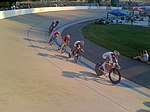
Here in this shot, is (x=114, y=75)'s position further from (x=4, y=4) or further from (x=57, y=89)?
(x=4, y=4)

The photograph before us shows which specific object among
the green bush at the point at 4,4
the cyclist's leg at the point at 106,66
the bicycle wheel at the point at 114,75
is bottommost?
the bicycle wheel at the point at 114,75

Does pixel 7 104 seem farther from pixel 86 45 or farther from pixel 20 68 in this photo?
pixel 86 45

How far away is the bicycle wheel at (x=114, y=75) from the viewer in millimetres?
13141

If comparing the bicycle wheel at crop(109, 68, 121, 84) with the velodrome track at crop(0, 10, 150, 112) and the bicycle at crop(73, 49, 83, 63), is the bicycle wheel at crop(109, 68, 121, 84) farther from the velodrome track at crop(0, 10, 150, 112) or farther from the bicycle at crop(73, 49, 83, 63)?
the bicycle at crop(73, 49, 83, 63)

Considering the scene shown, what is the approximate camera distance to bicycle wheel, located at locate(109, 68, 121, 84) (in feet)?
43.1

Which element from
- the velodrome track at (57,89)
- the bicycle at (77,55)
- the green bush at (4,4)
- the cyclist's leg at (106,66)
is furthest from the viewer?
the green bush at (4,4)

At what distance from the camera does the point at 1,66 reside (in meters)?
13.4

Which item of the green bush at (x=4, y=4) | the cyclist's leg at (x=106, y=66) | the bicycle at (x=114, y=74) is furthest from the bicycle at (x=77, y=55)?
the green bush at (x=4, y=4)

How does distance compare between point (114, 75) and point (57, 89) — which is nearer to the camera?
point (57, 89)

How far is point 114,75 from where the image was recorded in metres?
13.2

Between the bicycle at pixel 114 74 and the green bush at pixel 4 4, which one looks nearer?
the bicycle at pixel 114 74

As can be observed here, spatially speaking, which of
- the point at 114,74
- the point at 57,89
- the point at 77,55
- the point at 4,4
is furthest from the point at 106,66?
the point at 4,4

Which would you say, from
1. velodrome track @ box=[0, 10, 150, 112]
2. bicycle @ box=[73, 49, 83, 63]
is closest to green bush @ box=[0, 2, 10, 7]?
velodrome track @ box=[0, 10, 150, 112]

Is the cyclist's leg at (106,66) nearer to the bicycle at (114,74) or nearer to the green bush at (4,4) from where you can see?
the bicycle at (114,74)
